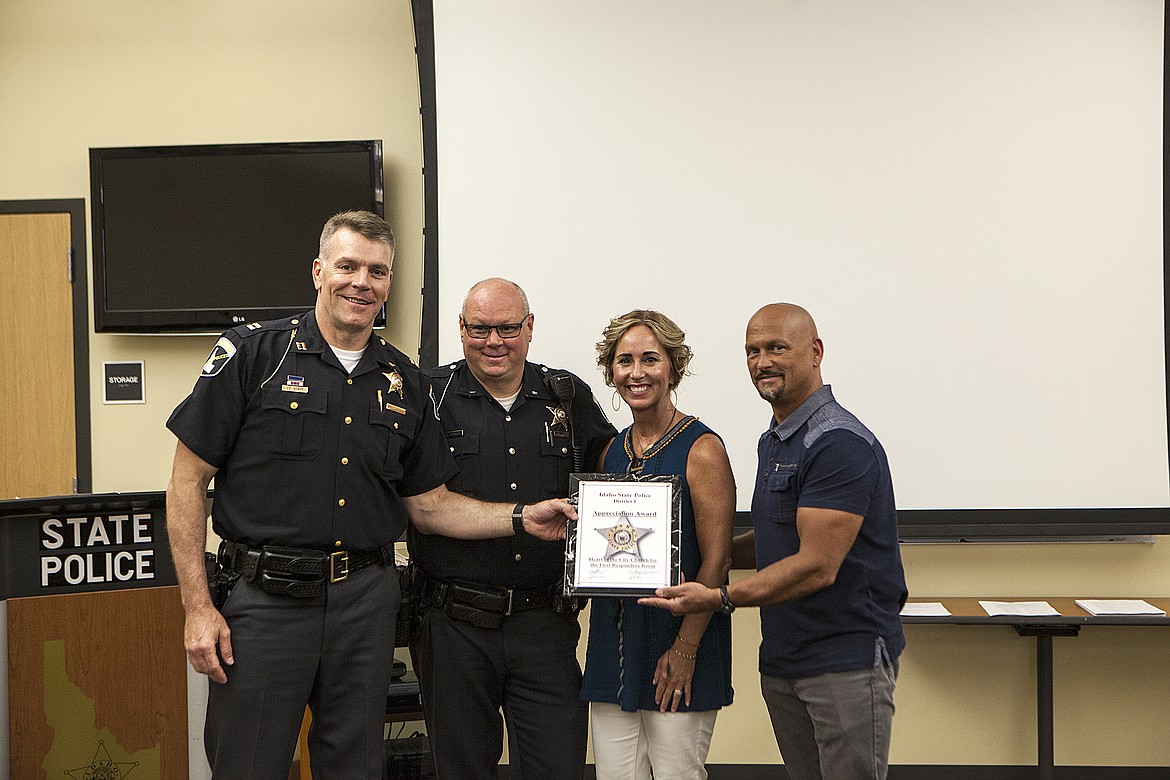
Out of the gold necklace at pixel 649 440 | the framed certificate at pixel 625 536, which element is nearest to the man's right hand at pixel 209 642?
the framed certificate at pixel 625 536

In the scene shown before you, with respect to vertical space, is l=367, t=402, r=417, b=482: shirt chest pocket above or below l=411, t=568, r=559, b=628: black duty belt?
above

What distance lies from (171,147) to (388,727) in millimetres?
2652

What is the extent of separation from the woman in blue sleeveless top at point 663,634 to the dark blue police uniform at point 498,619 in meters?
0.17

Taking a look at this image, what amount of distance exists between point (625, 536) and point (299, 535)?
783 millimetres

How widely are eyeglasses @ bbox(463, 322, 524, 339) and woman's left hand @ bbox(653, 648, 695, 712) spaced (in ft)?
3.04

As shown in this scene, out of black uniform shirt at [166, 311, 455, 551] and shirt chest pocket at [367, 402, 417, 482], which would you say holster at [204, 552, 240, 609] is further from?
shirt chest pocket at [367, 402, 417, 482]

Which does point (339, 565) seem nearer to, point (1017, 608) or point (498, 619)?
point (498, 619)

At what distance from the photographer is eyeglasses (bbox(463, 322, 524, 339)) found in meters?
2.58

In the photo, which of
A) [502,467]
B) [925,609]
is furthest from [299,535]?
[925,609]

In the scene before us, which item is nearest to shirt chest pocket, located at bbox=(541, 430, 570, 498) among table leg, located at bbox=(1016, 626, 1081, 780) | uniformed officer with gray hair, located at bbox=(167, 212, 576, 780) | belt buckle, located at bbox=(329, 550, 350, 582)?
uniformed officer with gray hair, located at bbox=(167, 212, 576, 780)

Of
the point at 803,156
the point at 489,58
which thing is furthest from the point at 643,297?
the point at 489,58

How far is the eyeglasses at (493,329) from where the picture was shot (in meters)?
2.58

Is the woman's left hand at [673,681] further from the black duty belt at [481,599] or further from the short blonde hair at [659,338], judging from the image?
the short blonde hair at [659,338]

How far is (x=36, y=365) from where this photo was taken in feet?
14.2
